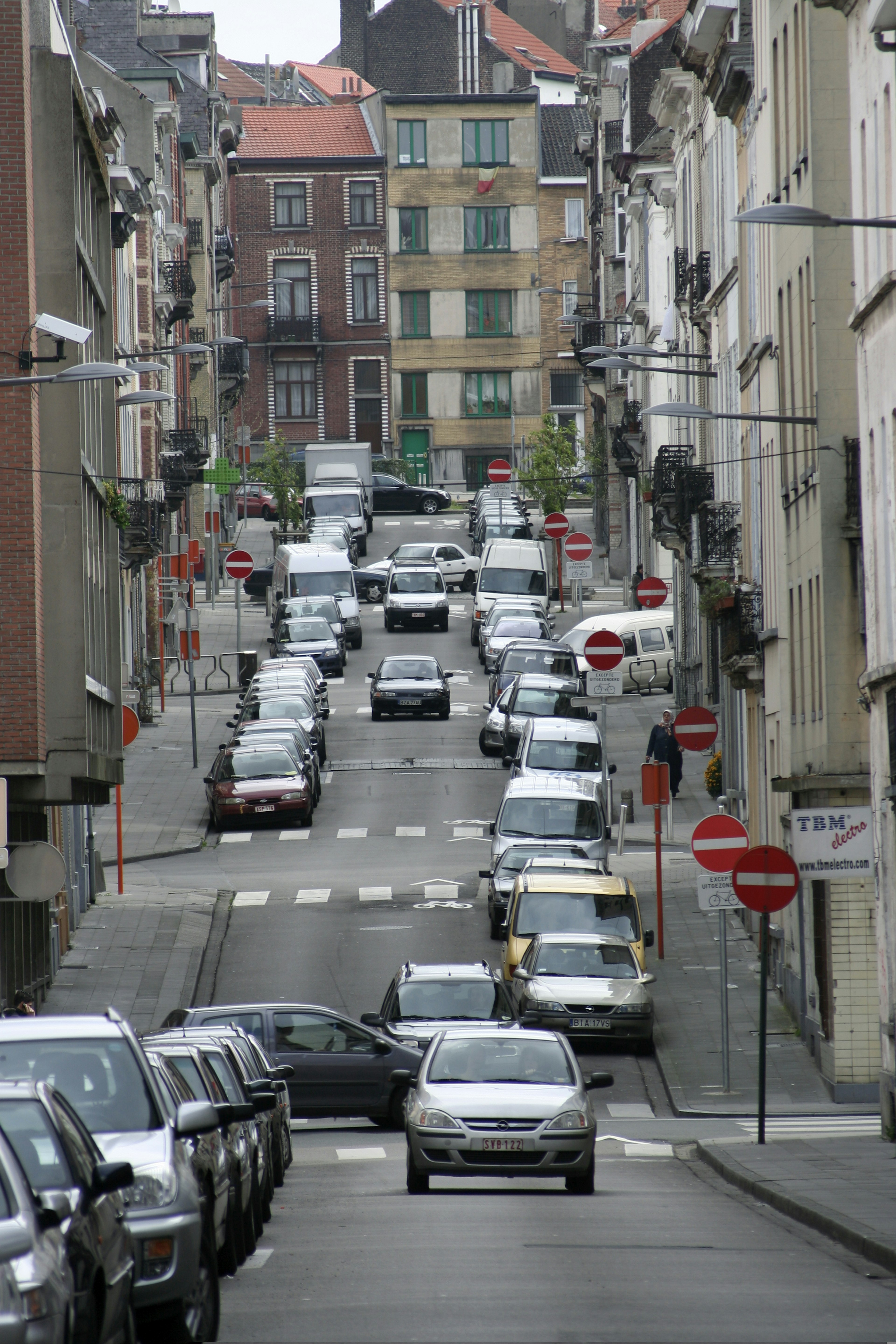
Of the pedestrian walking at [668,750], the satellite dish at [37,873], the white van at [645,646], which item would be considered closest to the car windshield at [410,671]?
the white van at [645,646]

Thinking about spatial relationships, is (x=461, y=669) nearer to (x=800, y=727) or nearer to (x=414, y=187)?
(x=800, y=727)

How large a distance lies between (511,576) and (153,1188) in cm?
5482

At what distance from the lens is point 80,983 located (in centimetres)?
2817

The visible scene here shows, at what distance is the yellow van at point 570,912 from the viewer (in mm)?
27281

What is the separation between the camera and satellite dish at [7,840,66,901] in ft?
66.0

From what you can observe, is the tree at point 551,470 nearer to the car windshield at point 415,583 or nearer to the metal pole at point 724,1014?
the car windshield at point 415,583

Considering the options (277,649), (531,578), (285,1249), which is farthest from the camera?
(531,578)

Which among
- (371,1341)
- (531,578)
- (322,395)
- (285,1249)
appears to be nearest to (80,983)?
(285,1249)

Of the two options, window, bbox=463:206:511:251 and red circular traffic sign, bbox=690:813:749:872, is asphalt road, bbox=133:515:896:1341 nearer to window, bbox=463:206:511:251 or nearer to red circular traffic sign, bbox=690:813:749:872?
red circular traffic sign, bbox=690:813:749:872

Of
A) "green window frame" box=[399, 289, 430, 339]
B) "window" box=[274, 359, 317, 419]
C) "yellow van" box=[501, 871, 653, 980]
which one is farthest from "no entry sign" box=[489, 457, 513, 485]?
"yellow van" box=[501, 871, 653, 980]

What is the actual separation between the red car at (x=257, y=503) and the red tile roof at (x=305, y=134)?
2175cm

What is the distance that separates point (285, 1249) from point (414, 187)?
95652 mm

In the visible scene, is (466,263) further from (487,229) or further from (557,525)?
(557,525)

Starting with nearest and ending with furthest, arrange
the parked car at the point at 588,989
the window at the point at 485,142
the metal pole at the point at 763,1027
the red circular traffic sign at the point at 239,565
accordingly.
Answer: the metal pole at the point at 763,1027 < the parked car at the point at 588,989 < the red circular traffic sign at the point at 239,565 < the window at the point at 485,142
